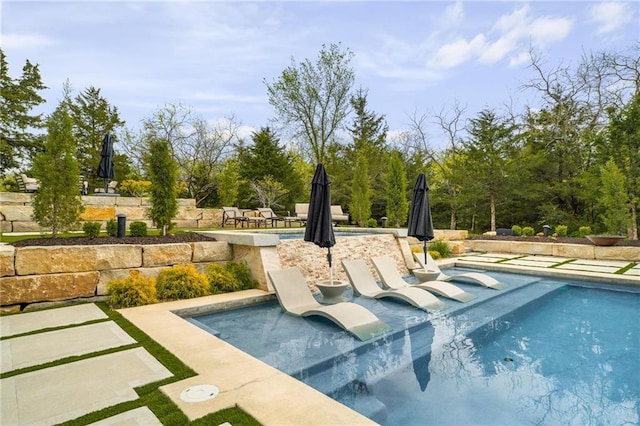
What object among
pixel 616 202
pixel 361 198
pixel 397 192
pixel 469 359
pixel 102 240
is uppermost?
pixel 397 192

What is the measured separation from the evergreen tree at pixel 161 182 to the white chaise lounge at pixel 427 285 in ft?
15.0

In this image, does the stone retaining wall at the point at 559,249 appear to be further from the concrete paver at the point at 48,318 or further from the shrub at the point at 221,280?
the concrete paver at the point at 48,318

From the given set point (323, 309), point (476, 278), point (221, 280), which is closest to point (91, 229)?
point (221, 280)

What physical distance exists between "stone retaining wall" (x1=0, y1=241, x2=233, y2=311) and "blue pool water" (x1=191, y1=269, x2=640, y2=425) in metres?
1.66

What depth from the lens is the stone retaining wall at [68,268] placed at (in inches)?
188

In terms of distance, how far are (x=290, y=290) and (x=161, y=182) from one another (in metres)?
3.75

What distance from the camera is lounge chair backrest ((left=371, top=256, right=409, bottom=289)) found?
267 inches

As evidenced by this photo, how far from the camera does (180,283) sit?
5.73 m

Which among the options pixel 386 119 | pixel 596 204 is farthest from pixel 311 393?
pixel 386 119

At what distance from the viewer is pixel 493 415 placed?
261 cm

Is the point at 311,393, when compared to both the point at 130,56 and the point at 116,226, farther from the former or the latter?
the point at 130,56

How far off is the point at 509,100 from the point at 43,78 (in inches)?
1119

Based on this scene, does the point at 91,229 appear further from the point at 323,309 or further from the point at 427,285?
the point at 427,285

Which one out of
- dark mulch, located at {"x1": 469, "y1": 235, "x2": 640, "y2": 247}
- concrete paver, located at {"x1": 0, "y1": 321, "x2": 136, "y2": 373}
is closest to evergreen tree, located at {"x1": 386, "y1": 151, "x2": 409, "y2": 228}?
dark mulch, located at {"x1": 469, "y1": 235, "x2": 640, "y2": 247}
